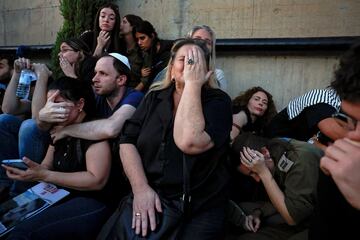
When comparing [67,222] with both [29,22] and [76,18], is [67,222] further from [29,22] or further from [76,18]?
[29,22]

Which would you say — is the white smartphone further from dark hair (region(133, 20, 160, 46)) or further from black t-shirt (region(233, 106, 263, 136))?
dark hair (region(133, 20, 160, 46))

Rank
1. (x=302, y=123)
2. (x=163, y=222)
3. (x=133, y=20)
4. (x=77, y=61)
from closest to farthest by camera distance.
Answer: (x=163, y=222) < (x=302, y=123) < (x=77, y=61) < (x=133, y=20)

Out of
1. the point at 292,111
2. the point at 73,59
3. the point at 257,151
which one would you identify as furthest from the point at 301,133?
the point at 73,59

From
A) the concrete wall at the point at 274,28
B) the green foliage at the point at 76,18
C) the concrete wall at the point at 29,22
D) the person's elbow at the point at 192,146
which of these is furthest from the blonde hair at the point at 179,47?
the concrete wall at the point at 29,22

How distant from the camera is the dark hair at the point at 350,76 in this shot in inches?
50.0

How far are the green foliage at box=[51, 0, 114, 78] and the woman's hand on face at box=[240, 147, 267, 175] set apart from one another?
11.4ft

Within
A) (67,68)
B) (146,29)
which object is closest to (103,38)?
(146,29)

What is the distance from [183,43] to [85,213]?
1.28 metres

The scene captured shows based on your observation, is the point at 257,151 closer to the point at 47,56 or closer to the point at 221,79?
the point at 221,79

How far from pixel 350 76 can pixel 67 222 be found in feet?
6.10

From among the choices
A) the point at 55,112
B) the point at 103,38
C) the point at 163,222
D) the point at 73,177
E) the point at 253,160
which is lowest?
the point at 163,222

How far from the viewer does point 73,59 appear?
4.05 metres

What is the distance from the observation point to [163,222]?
7.07ft

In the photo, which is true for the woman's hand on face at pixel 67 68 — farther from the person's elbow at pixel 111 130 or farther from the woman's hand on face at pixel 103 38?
the person's elbow at pixel 111 130
